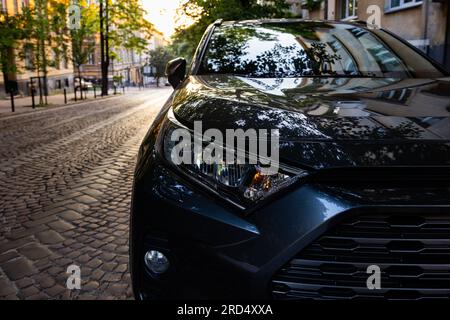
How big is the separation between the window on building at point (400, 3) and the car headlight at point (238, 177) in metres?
11.1

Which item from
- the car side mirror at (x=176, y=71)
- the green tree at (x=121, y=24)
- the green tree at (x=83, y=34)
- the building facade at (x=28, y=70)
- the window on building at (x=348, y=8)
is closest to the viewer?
the car side mirror at (x=176, y=71)

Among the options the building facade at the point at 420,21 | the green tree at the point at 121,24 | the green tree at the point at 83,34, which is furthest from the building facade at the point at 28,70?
the building facade at the point at 420,21

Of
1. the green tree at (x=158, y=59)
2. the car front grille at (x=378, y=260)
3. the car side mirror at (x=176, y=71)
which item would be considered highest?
the green tree at (x=158, y=59)

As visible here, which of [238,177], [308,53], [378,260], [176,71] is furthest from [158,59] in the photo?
[378,260]

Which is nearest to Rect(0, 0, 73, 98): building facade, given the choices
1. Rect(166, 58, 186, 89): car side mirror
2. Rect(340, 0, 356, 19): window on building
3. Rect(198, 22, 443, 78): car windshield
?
Rect(340, 0, 356, 19): window on building

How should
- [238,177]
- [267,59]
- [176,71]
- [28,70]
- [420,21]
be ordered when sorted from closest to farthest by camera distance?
[238,177] → [267,59] → [176,71] → [420,21] → [28,70]

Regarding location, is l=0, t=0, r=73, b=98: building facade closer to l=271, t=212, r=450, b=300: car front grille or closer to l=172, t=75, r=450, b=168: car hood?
l=172, t=75, r=450, b=168: car hood

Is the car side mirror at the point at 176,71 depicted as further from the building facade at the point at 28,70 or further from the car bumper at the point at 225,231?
the building facade at the point at 28,70

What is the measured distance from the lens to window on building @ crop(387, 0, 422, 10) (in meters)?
11.1

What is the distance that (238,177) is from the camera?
1.48 metres

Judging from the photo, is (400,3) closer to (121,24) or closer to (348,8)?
(348,8)

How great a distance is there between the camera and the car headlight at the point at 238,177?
55.9 inches

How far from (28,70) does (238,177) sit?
21.8 m

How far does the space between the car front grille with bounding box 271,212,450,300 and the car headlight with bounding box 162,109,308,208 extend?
0.22m
